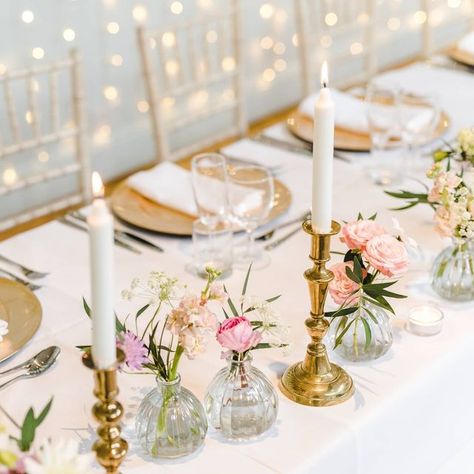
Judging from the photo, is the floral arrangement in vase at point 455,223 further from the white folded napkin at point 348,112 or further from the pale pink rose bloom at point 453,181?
the white folded napkin at point 348,112

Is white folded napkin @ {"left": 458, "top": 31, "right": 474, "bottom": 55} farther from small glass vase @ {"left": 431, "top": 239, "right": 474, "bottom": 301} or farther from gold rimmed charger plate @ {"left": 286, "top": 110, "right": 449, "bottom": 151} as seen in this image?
small glass vase @ {"left": 431, "top": 239, "right": 474, "bottom": 301}

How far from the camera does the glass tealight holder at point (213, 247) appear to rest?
1.70 meters

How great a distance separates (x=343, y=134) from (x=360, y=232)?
0.94 metres

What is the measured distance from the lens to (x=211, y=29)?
3982 millimetres

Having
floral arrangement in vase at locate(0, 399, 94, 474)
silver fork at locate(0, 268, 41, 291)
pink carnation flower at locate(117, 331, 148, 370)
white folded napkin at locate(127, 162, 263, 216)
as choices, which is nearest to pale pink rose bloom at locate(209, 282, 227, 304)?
pink carnation flower at locate(117, 331, 148, 370)

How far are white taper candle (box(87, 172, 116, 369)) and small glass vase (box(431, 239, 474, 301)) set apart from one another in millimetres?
794

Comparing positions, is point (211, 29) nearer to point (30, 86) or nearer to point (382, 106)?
point (30, 86)

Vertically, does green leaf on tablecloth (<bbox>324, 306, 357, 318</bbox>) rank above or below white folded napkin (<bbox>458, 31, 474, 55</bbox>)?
below

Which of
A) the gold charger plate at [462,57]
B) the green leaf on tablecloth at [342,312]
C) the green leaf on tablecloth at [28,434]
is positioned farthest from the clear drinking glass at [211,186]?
the gold charger plate at [462,57]

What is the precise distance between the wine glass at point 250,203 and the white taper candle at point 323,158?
515 mm

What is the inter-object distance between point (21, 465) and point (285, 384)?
0.54 meters

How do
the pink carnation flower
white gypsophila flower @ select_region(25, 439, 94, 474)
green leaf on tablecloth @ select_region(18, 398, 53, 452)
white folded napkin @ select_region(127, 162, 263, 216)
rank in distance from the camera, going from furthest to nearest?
white folded napkin @ select_region(127, 162, 263, 216), the pink carnation flower, green leaf on tablecloth @ select_region(18, 398, 53, 452), white gypsophila flower @ select_region(25, 439, 94, 474)

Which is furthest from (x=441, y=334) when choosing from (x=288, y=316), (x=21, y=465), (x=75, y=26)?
(x=75, y=26)

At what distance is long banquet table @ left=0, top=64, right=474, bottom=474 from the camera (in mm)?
1230
